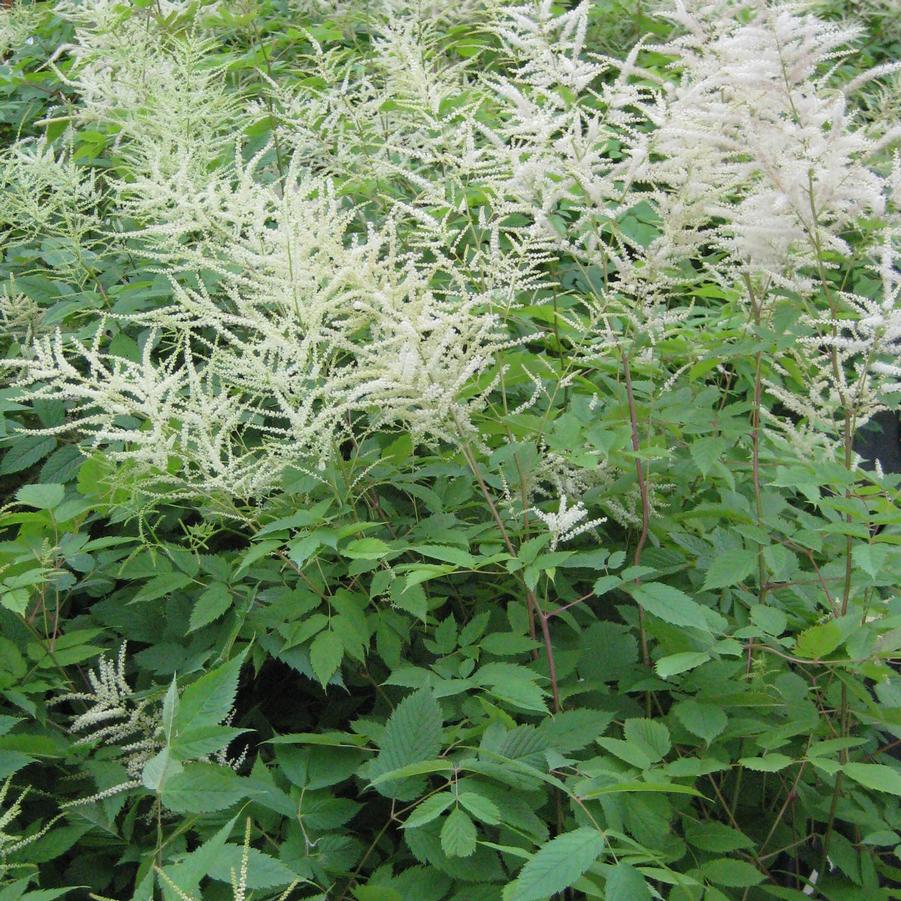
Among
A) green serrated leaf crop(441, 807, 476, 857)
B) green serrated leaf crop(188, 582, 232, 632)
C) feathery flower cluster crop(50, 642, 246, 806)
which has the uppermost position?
green serrated leaf crop(441, 807, 476, 857)

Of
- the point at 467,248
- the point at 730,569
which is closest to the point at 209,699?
the point at 730,569

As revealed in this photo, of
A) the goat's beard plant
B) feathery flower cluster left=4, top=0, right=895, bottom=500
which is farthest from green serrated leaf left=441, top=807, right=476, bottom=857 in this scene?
feathery flower cluster left=4, top=0, right=895, bottom=500

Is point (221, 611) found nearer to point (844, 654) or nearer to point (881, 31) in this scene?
point (844, 654)

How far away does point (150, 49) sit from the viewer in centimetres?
416

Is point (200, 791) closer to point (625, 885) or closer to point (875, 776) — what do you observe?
point (625, 885)

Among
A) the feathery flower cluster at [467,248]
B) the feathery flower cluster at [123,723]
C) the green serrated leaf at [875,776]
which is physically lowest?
the feathery flower cluster at [123,723]

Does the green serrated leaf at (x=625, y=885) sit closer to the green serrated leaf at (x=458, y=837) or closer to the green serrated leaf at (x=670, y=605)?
the green serrated leaf at (x=458, y=837)

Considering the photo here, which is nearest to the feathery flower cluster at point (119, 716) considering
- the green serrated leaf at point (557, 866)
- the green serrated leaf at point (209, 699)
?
the green serrated leaf at point (209, 699)

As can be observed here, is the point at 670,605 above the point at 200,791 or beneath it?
above

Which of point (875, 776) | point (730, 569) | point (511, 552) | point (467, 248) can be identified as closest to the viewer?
point (875, 776)

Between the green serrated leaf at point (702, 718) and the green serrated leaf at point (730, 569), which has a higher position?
the green serrated leaf at point (730, 569)

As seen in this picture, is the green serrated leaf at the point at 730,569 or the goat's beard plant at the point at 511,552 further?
the green serrated leaf at the point at 730,569

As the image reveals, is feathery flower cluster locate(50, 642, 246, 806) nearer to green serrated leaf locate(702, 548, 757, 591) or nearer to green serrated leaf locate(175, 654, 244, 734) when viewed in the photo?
green serrated leaf locate(175, 654, 244, 734)

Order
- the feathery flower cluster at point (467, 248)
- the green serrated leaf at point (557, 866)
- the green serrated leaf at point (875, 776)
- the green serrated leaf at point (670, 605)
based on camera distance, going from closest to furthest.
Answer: the green serrated leaf at point (557, 866) → the green serrated leaf at point (875, 776) → the green serrated leaf at point (670, 605) → the feathery flower cluster at point (467, 248)
